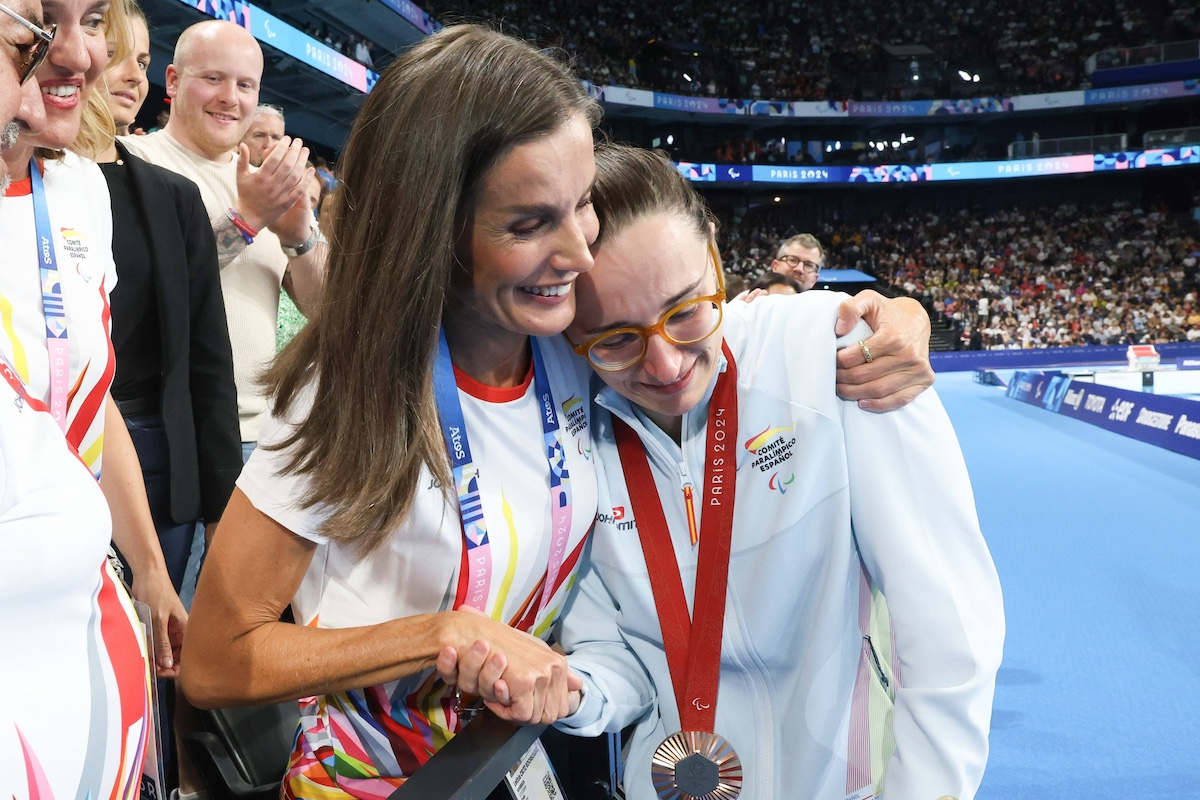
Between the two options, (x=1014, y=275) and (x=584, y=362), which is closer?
(x=584, y=362)

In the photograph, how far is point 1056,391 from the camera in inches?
474

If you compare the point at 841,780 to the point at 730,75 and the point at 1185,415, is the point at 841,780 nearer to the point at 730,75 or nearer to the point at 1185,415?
the point at 1185,415

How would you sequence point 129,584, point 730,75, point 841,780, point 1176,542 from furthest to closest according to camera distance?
point 730,75 → point 1176,542 → point 129,584 → point 841,780

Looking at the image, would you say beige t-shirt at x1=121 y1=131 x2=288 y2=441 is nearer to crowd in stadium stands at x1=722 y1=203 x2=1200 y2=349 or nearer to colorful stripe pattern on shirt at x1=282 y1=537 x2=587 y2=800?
colorful stripe pattern on shirt at x1=282 y1=537 x2=587 y2=800

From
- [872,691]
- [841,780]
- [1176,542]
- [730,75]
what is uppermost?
[730,75]

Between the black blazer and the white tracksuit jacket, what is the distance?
1.03 metres

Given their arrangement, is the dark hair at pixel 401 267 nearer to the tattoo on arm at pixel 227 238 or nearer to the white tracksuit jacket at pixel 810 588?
the white tracksuit jacket at pixel 810 588

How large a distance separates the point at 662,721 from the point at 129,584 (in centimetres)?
106

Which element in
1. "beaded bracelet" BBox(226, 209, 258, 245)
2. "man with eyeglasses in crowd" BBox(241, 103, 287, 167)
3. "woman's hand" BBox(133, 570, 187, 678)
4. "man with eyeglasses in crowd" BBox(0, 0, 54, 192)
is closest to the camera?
"man with eyeglasses in crowd" BBox(0, 0, 54, 192)

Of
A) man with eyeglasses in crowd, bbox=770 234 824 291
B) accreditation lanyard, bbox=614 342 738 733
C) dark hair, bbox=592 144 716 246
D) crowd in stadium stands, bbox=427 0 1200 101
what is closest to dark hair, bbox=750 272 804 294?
man with eyeglasses in crowd, bbox=770 234 824 291

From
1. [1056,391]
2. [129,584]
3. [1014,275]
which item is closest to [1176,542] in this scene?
[129,584]

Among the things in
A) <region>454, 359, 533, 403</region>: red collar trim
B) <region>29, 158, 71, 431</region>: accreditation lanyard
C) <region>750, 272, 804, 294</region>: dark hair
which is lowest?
<region>454, 359, 533, 403</region>: red collar trim

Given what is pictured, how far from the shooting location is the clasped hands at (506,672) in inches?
45.6

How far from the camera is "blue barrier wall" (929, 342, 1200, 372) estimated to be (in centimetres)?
2059
